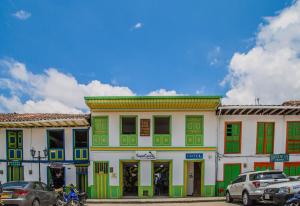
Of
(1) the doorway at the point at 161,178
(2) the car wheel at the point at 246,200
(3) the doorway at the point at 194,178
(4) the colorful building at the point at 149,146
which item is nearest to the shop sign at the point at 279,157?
(4) the colorful building at the point at 149,146

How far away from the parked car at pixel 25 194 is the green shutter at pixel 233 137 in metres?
11.7

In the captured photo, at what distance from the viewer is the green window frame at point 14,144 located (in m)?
18.6

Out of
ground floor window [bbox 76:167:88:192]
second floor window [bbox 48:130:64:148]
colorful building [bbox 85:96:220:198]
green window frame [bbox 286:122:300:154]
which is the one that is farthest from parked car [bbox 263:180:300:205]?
second floor window [bbox 48:130:64:148]

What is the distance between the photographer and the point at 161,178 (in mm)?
18453

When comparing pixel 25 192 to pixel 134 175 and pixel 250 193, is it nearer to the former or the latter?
pixel 134 175

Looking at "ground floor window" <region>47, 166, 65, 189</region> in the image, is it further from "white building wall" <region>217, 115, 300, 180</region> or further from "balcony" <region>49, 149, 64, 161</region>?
"white building wall" <region>217, 115, 300, 180</region>

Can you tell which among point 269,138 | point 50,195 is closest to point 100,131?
point 50,195

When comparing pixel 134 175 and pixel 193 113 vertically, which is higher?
pixel 193 113

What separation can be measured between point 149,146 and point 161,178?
265cm

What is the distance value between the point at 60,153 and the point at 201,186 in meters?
9.93

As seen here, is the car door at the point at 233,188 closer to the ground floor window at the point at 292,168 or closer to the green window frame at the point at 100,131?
the ground floor window at the point at 292,168

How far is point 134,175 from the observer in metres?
18.6

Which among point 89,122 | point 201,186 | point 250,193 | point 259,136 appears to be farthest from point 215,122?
point 89,122

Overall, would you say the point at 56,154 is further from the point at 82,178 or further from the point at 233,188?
the point at 233,188
